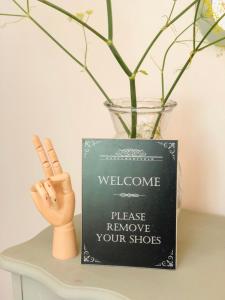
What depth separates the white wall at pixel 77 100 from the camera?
1138 millimetres

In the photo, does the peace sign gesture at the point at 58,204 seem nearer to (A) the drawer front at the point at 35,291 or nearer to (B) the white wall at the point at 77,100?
(A) the drawer front at the point at 35,291

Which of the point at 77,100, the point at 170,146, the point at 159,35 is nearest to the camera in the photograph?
the point at 170,146

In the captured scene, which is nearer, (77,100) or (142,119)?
(142,119)

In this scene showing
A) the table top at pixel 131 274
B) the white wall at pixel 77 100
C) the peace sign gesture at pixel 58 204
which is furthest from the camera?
the white wall at pixel 77 100

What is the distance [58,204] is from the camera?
894mm

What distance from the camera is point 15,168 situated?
156 centimetres

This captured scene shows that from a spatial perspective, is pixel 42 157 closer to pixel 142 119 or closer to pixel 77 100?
pixel 142 119

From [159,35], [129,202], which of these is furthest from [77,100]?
[129,202]

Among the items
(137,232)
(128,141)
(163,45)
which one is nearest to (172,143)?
(128,141)

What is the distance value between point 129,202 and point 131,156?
0.09 metres

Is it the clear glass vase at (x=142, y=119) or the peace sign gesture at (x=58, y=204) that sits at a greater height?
the clear glass vase at (x=142, y=119)

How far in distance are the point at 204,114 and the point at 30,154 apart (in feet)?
2.14

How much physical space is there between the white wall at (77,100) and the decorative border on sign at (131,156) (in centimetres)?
35

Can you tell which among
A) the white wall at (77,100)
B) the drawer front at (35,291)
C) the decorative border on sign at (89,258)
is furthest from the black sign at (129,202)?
the white wall at (77,100)
